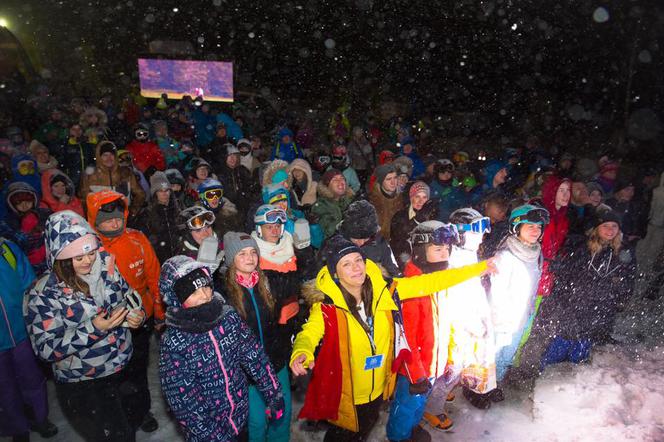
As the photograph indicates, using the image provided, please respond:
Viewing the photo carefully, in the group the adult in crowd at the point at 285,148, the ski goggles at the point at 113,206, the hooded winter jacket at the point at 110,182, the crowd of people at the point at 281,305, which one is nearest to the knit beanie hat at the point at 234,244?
the crowd of people at the point at 281,305

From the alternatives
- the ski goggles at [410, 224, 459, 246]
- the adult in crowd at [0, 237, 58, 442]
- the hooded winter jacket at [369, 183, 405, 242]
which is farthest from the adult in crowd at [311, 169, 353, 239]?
the adult in crowd at [0, 237, 58, 442]

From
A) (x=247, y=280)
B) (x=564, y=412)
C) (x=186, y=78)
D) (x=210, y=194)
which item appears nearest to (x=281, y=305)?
(x=247, y=280)

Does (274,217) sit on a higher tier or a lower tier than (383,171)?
lower

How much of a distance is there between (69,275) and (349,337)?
2071 millimetres

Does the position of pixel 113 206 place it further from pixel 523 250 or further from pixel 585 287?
pixel 585 287

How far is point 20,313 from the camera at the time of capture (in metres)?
3.51

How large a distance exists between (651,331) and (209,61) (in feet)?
53.0

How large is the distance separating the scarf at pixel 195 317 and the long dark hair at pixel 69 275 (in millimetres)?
823

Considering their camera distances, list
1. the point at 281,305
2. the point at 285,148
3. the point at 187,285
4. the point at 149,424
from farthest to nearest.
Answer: the point at 285,148 < the point at 149,424 < the point at 281,305 < the point at 187,285

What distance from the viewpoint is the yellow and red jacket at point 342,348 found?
3.06 metres

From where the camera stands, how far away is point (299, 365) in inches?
108

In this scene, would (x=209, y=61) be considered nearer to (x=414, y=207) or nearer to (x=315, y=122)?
(x=315, y=122)

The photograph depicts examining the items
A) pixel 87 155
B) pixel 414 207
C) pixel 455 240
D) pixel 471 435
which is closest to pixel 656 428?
pixel 471 435

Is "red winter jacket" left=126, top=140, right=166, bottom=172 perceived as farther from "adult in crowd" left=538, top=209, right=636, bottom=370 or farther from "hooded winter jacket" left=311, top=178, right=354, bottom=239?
"adult in crowd" left=538, top=209, right=636, bottom=370
